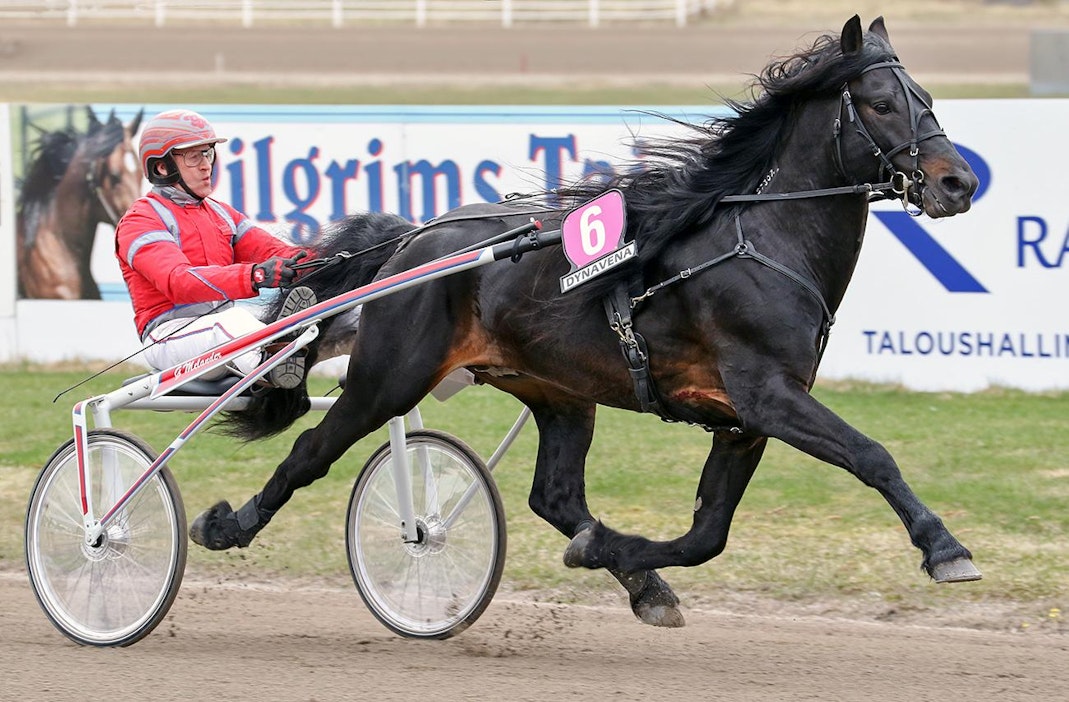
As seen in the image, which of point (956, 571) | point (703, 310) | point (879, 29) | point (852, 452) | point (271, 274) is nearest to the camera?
point (956, 571)

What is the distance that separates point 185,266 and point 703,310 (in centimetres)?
161

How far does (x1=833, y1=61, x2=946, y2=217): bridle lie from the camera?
13.4 feet

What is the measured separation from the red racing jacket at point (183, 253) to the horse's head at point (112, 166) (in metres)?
4.21

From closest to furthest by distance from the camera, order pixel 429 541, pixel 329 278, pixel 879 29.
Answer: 1. pixel 879 29
2. pixel 429 541
3. pixel 329 278

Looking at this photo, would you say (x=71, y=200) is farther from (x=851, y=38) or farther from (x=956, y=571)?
(x=956, y=571)

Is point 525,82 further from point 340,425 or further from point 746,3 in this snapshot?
point 340,425

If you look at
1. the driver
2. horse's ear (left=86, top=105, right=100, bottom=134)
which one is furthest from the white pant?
horse's ear (left=86, top=105, right=100, bottom=134)

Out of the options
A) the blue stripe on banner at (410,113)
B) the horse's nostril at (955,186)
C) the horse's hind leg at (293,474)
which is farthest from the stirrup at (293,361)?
the blue stripe on banner at (410,113)

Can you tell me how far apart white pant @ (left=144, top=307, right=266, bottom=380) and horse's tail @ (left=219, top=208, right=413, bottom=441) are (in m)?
0.21

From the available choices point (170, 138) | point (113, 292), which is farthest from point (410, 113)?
point (170, 138)

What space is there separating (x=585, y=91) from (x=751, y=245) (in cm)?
1367

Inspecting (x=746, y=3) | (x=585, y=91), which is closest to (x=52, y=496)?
(x=585, y=91)

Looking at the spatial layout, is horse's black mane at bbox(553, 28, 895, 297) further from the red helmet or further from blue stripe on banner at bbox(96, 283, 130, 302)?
blue stripe on banner at bbox(96, 283, 130, 302)

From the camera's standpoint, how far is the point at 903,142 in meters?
4.11
